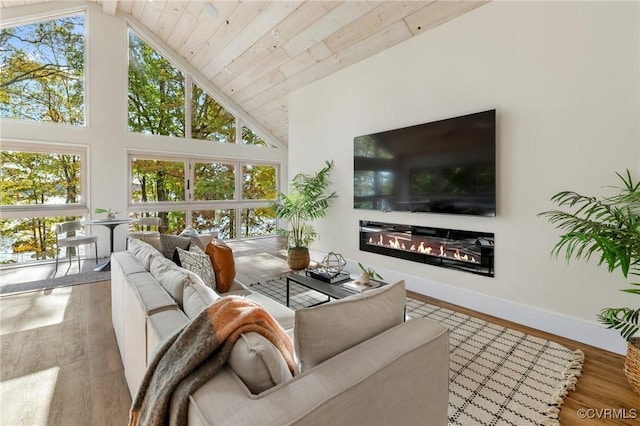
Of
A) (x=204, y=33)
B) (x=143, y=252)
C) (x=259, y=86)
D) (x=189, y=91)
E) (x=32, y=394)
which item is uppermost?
(x=204, y=33)

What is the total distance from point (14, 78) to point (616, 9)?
7.10 metres

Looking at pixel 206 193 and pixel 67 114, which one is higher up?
pixel 67 114

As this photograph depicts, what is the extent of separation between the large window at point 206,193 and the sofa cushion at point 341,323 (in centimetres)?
462

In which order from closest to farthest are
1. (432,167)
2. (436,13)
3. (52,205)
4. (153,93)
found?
(436,13), (432,167), (52,205), (153,93)

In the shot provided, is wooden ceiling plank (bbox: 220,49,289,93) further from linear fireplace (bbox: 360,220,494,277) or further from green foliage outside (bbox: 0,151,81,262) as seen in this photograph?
green foliage outside (bbox: 0,151,81,262)

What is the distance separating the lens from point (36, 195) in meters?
4.68

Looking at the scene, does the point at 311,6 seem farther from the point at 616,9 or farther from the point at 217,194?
the point at 217,194

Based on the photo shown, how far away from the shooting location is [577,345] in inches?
92.6

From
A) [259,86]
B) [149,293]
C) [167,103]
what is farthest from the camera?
[167,103]

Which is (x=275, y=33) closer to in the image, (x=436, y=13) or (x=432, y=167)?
(x=436, y=13)

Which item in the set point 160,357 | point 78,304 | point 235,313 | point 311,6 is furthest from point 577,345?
point 78,304

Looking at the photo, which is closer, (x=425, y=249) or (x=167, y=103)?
(x=425, y=249)

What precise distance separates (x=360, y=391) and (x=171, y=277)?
1.17 meters

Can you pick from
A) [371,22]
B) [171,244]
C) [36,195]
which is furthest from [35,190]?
[371,22]
